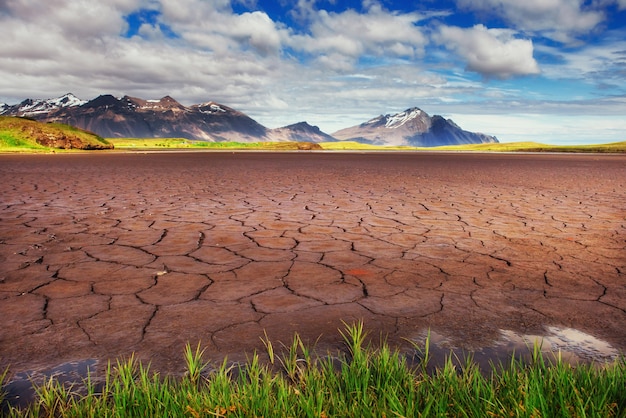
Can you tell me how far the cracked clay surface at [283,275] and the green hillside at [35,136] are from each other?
21.3 meters

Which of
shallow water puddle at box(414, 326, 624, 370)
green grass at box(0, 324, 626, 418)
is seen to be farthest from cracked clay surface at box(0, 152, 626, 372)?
green grass at box(0, 324, 626, 418)

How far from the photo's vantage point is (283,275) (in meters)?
3.12

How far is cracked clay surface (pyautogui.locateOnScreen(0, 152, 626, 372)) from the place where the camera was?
7.19 feet

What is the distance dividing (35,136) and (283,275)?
27219 millimetres

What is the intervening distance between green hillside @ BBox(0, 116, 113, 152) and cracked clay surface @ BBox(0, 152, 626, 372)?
21338mm

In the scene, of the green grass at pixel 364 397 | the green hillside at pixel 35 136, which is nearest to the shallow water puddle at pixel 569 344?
the green grass at pixel 364 397

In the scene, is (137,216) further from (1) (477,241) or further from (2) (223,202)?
(1) (477,241)

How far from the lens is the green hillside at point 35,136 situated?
24000 millimetres

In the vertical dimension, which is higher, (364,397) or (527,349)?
(364,397)

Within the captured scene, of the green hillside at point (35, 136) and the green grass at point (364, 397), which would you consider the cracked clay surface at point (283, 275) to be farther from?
the green hillside at point (35, 136)

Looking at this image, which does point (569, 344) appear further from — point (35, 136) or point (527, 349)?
point (35, 136)

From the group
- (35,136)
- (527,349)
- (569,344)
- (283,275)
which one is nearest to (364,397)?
(527,349)

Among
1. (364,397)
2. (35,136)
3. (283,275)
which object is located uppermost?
(35,136)

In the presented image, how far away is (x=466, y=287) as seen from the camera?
288cm
